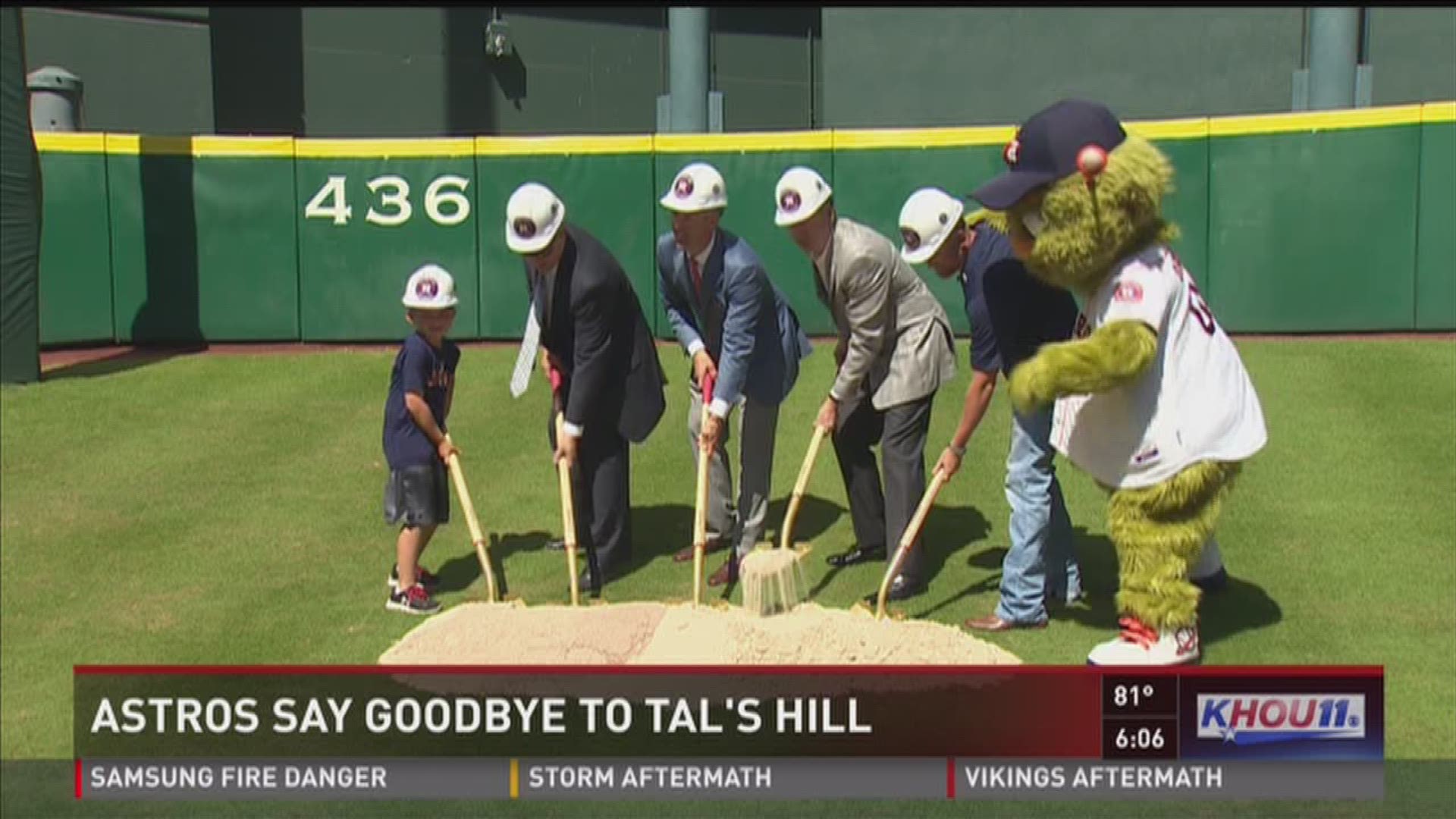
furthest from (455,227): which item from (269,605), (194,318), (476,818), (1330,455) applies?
(476,818)

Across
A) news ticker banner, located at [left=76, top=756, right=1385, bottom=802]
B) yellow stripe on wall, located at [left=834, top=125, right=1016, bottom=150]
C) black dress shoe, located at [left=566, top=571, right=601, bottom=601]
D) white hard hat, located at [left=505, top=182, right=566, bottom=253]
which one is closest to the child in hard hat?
white hard hat, located at [left=505, top=182, right=566, bottom=253]

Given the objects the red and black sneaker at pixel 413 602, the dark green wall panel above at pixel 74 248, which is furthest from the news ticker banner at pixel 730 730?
the dark green wall panel above at pixel 74 248

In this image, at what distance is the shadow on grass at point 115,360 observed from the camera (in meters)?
10.8

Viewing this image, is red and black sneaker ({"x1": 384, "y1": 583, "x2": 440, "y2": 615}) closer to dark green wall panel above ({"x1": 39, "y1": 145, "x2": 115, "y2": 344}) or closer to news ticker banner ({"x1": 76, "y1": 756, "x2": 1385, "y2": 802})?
news ticker banner ({"x1": 76, "y1": 756, "x2": 1385, "y2": 802})

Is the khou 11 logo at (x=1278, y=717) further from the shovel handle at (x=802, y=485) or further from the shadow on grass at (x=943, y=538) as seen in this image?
the shovel handle at (x=802, y=485)

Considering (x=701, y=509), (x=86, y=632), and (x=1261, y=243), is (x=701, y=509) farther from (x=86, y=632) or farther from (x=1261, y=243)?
(x=1261, y=243)

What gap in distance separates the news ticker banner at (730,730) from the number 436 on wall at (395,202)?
699cm

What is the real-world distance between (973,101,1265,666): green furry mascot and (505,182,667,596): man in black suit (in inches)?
73.7

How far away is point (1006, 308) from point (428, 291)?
7.99ft

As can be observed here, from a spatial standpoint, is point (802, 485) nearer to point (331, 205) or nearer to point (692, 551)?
point (692, 551)

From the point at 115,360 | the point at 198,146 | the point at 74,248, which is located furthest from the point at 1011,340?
the point at 74,248

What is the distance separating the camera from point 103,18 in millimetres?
16656

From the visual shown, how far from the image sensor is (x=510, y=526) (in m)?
7.26

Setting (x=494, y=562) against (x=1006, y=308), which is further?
(x=494, y=562)
